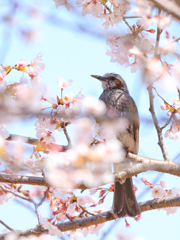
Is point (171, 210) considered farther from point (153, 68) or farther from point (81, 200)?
point (153, 68)

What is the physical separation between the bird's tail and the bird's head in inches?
65.2

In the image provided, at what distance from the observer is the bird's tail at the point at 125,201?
3.34 metres

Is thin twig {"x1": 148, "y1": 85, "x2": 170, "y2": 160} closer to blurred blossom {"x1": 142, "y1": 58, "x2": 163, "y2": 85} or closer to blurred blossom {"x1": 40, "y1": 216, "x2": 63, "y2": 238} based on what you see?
blurred blossom {"x1": 142, "y1": 58, "x2": 163, "y2": 85}

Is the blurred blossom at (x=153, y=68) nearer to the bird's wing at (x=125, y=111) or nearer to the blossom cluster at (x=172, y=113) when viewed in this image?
the blossom cluster at (x=172, y=113)

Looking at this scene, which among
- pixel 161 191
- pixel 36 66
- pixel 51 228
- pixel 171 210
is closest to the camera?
pixel 36 66

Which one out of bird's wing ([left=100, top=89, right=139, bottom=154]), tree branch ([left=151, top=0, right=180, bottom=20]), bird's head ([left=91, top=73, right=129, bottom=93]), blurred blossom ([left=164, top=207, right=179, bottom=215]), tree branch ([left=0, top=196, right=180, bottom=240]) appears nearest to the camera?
tree branch ([left=151, top=0, right=180, bottom=20])

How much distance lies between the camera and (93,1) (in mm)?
2566

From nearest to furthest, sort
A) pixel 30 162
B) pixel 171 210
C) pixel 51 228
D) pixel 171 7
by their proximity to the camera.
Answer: pixel 171 7 < pixel 30 162 < pixel 51 228 < pixel 171 210

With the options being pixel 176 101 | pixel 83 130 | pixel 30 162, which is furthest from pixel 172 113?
pixel 30 162

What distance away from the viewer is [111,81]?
4.89m

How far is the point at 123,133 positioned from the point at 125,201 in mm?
991

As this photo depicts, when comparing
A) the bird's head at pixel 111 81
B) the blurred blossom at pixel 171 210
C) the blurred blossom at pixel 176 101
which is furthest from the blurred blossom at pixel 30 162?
the bird's head at pixel 111 81

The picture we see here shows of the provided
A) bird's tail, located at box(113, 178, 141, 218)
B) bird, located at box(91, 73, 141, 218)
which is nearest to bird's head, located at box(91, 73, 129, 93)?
bird, located at box(91, 73, 141, 218)

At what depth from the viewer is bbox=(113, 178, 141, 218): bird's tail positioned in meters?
3.34
